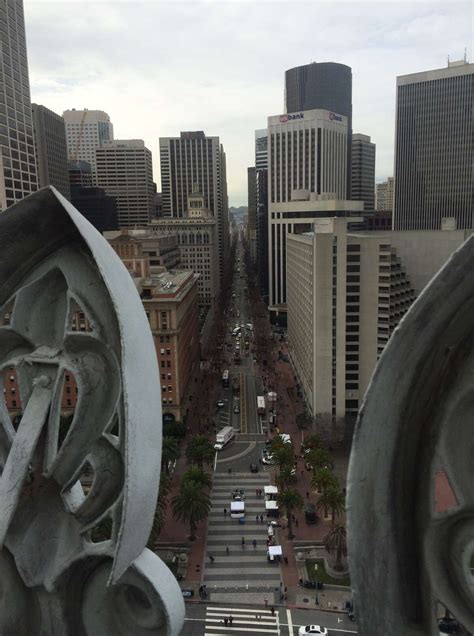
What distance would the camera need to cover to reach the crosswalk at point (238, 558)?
35812 millimetres

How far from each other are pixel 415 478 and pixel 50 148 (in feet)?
625

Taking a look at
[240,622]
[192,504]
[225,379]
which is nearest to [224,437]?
[192,504]

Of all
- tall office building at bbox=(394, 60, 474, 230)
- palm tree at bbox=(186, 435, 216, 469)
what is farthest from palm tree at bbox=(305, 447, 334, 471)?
tall office building at bbox=(394, 60, 474, 230)

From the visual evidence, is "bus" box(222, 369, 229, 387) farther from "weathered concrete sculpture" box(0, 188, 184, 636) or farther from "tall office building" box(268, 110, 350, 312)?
"weathered concrete sculpture" box(0, 188, 184, 636)

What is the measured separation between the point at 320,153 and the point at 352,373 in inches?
3539

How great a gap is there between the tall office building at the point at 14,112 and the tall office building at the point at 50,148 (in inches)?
3132

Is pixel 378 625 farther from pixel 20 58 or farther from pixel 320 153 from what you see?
pixel 320 153

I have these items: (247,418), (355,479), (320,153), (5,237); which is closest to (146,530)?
(355,479)

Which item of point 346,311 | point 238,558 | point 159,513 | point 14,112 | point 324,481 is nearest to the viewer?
point 159,513

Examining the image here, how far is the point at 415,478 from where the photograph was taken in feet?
37.2

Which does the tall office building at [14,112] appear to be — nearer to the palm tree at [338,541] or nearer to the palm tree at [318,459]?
the palm tree at [318,459]

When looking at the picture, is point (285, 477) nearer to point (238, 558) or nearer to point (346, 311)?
point (238, 558)

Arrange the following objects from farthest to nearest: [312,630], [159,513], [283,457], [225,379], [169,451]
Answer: [225,379] < [169,451] < [283,457] < [159,513] < [312,630]

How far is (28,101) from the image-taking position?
90.5 meters
